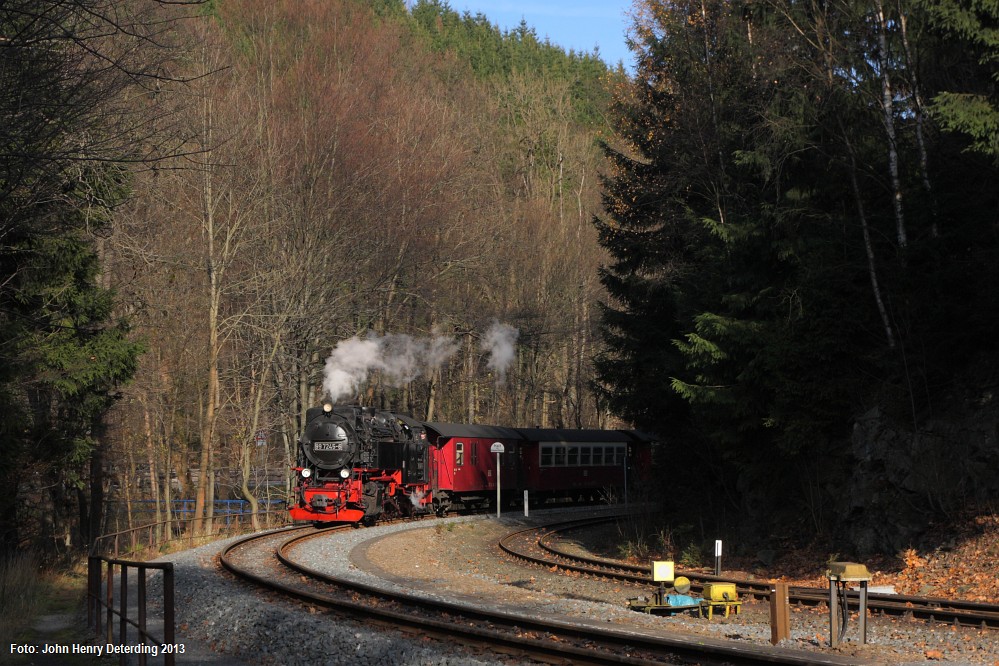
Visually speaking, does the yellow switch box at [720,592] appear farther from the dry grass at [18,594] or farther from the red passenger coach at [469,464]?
the red passenger coach at [469,464]

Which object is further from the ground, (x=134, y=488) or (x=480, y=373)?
(x=480, y=373)

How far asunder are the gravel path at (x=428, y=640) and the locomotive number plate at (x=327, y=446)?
4761mm

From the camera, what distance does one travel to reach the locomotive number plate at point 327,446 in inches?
972

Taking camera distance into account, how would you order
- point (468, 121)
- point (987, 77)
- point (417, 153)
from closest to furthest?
point (987, 77)
point (417, 153)
point (468, 121)

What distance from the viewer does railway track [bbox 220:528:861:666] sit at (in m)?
9.20

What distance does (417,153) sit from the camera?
121 feet

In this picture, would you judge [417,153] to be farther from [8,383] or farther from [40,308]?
[8,383]

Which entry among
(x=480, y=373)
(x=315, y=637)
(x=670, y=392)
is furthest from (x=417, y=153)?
(x=315, y=637)

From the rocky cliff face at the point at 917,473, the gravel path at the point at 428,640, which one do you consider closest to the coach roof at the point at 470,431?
the gravel path at the point at 428,640

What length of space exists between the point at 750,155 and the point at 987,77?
421cm

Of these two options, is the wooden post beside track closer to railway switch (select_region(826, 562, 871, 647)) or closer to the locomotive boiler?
railway switch (select_region(826, 562, 871, 647))

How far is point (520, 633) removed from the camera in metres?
11.0

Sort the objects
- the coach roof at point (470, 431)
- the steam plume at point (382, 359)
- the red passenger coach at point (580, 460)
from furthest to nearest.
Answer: the red passenger coach at point (580, 460)
the steam plume at point (382, 359)
the coach roof at point (470, 431)

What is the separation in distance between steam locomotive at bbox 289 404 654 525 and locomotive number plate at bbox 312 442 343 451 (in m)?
0.03
